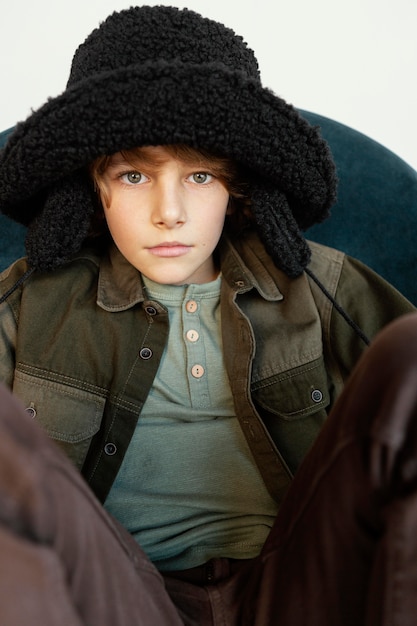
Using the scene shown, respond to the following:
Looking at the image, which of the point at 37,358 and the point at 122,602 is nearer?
the point at 122,602

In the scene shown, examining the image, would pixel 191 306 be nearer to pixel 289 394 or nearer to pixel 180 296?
pixel 180 296

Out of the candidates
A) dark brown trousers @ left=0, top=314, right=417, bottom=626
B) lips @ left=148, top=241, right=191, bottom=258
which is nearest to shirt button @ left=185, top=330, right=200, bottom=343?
lips @ left=148, top=241, right=191, bottom=258

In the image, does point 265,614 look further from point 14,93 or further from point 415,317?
point 14,93

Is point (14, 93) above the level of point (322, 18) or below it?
below

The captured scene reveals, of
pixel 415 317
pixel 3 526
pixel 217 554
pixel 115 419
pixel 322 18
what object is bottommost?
pixel 217 554

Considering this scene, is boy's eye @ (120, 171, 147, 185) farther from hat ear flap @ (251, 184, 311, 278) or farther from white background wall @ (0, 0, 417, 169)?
white background wall @ (0, 0, 417, 169)

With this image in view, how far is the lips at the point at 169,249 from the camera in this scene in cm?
88

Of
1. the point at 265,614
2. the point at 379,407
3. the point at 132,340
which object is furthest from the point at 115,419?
the point at 379,407

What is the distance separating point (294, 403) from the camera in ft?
3.03

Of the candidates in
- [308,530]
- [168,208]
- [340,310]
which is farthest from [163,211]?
[308,530]

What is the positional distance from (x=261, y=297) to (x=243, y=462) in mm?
230

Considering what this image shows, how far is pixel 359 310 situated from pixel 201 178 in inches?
11.6

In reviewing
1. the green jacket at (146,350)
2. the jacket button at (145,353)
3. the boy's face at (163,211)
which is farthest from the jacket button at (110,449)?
the boy's face at (163,211)

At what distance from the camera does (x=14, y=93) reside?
132 cm
